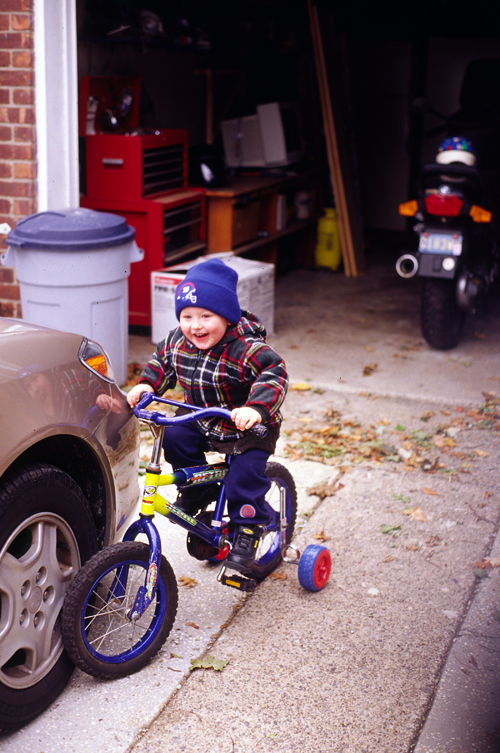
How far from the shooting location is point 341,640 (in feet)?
10.1

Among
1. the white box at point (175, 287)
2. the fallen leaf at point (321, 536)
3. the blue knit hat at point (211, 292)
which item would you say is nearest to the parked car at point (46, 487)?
the blue knit hat at point (211, 292)

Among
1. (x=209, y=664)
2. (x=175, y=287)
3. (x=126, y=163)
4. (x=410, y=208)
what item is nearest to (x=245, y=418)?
(x=209, y=664)

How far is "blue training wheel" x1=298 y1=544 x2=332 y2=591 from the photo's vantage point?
10.9ft

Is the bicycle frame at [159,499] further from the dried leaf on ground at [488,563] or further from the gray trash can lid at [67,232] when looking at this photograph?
the gray trash can lid at [67,232]

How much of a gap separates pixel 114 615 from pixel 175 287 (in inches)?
149

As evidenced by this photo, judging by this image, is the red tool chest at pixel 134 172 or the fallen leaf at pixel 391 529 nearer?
the fallen leaf at pixel 391 529

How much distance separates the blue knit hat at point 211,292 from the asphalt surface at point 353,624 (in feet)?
3.96

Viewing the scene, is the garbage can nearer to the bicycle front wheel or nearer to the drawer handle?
the drawer handle

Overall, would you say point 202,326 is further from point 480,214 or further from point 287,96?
point 287,96

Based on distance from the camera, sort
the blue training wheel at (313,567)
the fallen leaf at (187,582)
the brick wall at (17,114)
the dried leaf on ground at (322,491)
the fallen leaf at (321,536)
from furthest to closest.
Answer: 1. the brick wall at (17,114)
2. the dried leaf on ground at (322,491)
3. the fallen leaf at (321,536)
4. the fallen leaf at (187,582)
5. the blue training wheel at (313,567)

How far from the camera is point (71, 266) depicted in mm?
5008

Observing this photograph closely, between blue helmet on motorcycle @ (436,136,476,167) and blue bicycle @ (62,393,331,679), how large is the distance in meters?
4.33

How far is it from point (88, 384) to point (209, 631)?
3.49ft

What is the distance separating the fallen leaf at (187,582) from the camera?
134 inches
